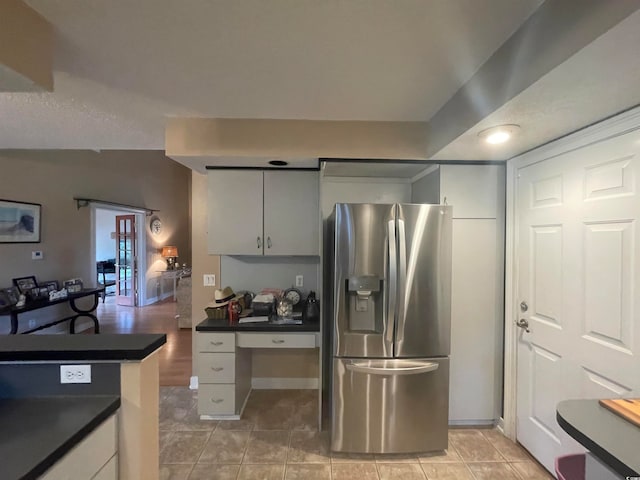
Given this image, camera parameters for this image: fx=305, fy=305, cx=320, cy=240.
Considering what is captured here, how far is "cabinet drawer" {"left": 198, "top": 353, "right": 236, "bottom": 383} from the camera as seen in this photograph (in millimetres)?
2449

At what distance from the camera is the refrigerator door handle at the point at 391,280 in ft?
6.68

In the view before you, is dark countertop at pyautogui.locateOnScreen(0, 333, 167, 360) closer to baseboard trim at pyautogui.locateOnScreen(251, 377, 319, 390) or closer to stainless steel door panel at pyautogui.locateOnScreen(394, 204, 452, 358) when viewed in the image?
stainless steel door panel at pyautogui.locateOnScreen(394, 204, 452, 358)

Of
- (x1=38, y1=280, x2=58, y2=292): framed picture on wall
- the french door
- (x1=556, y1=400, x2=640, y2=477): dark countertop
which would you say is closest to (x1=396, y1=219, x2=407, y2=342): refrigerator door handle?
(x1=556, y1=400, x2=640, y2=477): dark countertop

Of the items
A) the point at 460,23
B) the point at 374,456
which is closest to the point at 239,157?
the point at 460,23

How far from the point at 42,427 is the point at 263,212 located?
197 centimetres

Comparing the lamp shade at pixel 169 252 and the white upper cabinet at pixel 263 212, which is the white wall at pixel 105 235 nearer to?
the lamp shade at pixel 169 252

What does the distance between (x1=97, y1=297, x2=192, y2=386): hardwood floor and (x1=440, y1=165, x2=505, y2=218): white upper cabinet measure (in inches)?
125

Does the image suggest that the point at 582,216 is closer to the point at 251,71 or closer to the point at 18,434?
the point at 251,71

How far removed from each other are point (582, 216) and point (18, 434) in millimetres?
2593

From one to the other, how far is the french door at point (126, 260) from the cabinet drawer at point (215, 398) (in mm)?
5565

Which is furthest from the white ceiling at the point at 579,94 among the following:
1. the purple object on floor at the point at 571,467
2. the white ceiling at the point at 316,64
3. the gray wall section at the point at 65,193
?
the gray wall section at the point at 65,193

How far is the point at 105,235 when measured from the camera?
28.5 ft

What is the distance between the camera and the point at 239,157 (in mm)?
2326

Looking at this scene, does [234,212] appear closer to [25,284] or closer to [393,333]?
[393,333]
